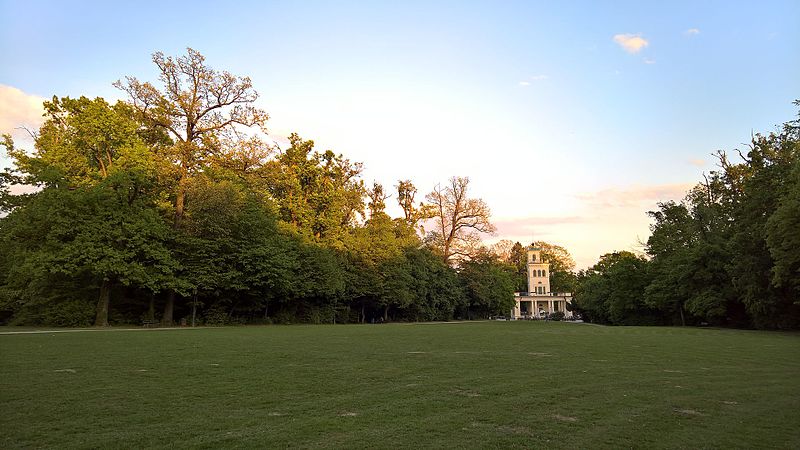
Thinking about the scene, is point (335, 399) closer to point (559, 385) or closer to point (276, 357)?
point (559, 385)

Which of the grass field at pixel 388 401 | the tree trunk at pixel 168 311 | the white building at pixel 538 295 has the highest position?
the white building at pixel 538 295

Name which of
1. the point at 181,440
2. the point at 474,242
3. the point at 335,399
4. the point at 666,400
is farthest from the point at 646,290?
the point at 181,440

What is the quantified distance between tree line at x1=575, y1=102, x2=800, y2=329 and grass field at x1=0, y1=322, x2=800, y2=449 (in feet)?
68.5

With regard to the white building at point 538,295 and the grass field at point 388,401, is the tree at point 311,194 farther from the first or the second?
the white building at point 538,295

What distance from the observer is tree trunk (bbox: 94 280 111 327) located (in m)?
32.0

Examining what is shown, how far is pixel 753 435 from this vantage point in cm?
656

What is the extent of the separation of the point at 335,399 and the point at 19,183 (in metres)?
34.3

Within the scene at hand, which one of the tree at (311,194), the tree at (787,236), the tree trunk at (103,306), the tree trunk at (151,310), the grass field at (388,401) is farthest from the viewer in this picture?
the tree at (311,194)

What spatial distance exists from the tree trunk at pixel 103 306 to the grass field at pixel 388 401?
62.8 ft

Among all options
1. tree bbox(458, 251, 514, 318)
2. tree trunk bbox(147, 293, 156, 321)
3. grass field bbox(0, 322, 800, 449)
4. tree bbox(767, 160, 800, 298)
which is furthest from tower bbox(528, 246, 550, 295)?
grass field bbox(0, 322, 800, 449)

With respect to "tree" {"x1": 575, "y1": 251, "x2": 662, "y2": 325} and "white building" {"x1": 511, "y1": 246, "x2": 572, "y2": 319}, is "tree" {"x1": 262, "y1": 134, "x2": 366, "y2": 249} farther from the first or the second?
"white building" {"x1": 511, "y1": 246, "x2": 572, "y2": 319}

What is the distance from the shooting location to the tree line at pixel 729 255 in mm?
31391

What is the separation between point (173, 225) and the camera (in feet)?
121

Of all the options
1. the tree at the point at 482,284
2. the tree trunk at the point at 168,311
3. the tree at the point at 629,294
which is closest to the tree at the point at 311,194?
the tree trunk at the point at 168,311
